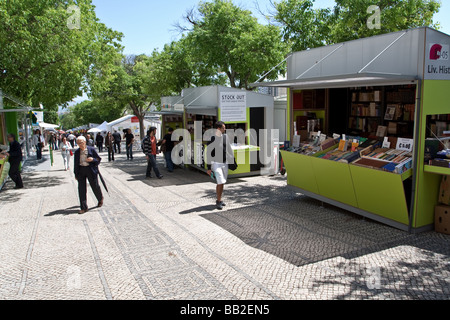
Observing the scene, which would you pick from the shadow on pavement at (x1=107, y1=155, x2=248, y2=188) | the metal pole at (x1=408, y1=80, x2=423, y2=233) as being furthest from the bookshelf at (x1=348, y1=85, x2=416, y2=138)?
the shadow on pavement at (x1=107, y1=155, x2=248, y2=188)

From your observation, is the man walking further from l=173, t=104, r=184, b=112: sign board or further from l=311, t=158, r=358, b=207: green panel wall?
l=173, t=104, r=184, b=112: sign board

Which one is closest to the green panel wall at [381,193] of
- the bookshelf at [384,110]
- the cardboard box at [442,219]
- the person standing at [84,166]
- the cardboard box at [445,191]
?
the cardboard box at [442,219]

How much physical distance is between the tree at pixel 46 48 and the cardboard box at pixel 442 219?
10.3m

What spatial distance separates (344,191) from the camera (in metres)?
7.81

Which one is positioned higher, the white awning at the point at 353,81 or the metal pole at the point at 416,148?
the white awning at the point at 353,81

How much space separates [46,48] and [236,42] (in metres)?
8.20

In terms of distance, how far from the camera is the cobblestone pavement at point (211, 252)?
15.8 feet

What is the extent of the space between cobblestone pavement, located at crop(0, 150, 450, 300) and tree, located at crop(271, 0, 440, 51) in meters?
7.76

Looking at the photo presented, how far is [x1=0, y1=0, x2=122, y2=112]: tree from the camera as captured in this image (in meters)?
10.6

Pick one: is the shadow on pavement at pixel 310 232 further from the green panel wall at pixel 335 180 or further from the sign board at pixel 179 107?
the sign board at pixel 179 107

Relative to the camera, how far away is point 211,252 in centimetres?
612

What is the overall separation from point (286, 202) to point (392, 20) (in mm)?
8425

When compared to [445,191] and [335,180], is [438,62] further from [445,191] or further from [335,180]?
[335,180]

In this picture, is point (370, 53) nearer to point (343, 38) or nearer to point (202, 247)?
point (202, 247)
